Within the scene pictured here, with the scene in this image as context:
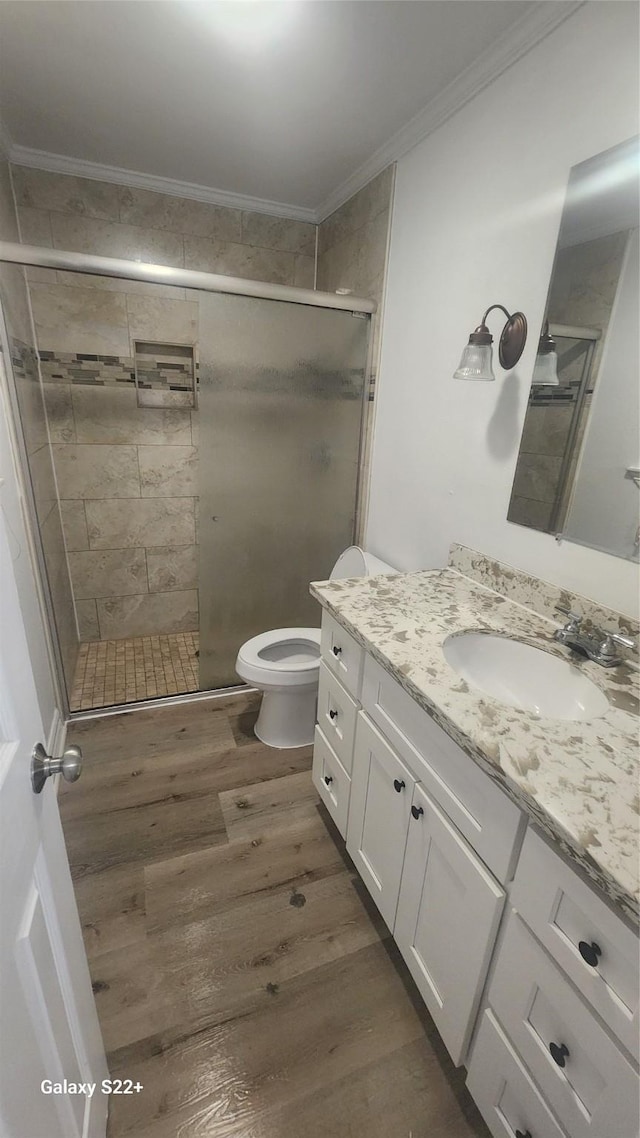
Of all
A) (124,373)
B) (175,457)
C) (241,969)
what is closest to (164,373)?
(124,373)

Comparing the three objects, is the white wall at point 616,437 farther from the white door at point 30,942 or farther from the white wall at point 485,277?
the white door at point 30,942

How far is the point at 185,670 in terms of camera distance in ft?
8.61

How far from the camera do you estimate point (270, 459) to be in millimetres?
2135

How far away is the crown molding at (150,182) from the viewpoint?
2043 millimetres

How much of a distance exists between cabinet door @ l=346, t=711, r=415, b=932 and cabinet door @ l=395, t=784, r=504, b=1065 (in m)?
0.04

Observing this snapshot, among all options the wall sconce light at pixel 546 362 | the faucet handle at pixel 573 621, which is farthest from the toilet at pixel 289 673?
the wall sconce light at pixel 546 362

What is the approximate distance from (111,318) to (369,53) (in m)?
1.64

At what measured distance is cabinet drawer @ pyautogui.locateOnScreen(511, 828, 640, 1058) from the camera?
599 millimetres

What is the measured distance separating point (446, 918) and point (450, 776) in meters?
0.31

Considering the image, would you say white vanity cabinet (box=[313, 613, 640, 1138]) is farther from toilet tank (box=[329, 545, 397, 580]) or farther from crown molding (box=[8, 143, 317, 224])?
crown molding (box=[8, 143, 317, 224])

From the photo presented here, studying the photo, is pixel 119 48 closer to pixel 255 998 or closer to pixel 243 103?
pixel 243 103

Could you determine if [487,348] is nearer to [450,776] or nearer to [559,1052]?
[450,776]

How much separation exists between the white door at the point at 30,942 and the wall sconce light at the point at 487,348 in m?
1.18

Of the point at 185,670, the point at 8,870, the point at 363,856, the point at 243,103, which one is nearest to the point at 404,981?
the point at 363,856
